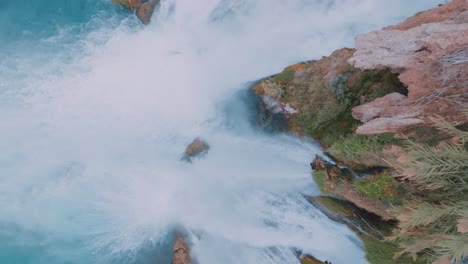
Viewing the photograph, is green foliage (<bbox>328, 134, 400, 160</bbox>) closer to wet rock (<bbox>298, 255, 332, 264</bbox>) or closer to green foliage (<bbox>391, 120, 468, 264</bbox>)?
green foliage (<bbox>391, 120, 468, 264</bbox>)

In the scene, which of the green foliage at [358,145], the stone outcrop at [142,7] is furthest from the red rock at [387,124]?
the stone outcrop at [142,7]

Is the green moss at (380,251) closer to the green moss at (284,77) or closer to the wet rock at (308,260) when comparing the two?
the wet rock at (308,260)

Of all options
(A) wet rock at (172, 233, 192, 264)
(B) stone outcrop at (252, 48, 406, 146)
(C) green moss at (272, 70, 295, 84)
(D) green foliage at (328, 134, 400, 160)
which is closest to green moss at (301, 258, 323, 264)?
(D) green foliage at (328, 134, 400, 160)

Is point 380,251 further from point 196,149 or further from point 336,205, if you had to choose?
point 196,149

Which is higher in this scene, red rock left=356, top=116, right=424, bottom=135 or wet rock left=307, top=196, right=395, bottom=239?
red rock left=356, top=116, right=424, bottom=135

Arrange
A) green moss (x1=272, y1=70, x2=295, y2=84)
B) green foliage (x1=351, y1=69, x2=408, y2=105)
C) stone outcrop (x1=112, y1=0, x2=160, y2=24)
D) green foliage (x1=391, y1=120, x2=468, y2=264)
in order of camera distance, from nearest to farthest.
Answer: green foliage (x1=391, y1=120, x2=468, y2=264)
green foliage (x1=351, y1=69, x2=408, y2=105)
green moss (x1=272, y1=70, x2=295, y2=84)
stone outcrop (x1=112, y1=0, x2=160, y2=24)

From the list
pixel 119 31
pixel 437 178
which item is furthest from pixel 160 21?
pixel 437 178
